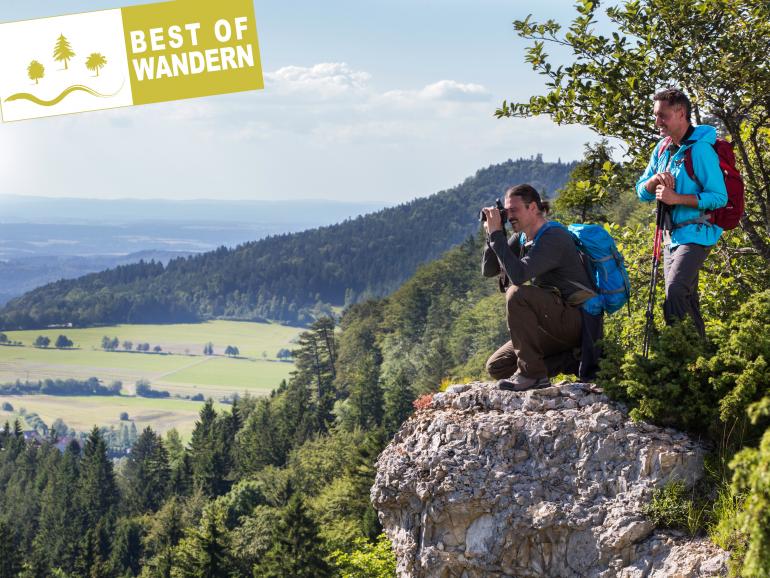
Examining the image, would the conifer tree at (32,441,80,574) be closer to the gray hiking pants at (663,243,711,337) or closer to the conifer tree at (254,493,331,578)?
the conifer tree at (254,493,331,578)

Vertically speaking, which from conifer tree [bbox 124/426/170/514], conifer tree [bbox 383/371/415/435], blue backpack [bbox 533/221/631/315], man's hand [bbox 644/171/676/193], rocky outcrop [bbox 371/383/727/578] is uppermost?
man's hand [bbox 644/171/676/193]

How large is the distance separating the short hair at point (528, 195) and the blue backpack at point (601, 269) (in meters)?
0.27

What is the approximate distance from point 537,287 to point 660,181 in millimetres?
1368

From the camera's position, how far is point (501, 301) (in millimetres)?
101562

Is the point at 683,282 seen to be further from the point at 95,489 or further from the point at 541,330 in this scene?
the point at 95,489

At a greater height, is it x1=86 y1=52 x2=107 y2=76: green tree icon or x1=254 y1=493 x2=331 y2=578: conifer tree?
x1=86 y1=52 x2=107 y2=76: green tree icon

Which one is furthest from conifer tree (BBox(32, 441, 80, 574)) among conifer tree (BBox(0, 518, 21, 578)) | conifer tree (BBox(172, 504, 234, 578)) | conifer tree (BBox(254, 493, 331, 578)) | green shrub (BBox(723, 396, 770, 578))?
green shrub (BBox(723, 396, 770, 578))

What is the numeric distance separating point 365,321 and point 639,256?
127114mm

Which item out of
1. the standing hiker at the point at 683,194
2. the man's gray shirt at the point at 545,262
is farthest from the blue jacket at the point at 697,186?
the man's gray shirt at the point at 545,262

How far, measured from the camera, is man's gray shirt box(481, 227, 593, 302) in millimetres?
7504

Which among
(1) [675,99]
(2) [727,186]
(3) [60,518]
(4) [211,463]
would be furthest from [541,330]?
(3) [60,518]

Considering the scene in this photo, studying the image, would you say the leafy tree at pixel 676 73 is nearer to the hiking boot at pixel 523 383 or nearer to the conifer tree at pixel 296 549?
the hiking boot at pixel 523 383

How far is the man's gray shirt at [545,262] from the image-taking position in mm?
7504

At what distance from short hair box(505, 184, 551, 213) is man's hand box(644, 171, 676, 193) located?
870mm
